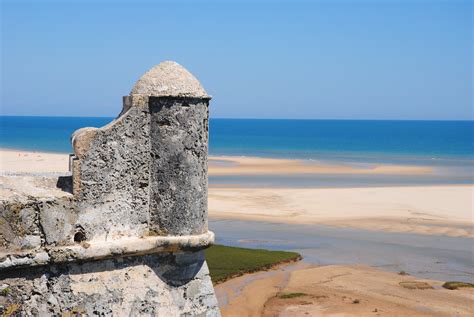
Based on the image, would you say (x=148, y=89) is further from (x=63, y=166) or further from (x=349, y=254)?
(x=63, y=166)

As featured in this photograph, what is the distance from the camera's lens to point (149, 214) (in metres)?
7.00

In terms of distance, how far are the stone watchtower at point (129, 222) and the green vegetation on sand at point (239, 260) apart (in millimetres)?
12157

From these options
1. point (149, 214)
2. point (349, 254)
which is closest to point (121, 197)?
point (149, 214)

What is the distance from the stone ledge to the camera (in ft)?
19.7

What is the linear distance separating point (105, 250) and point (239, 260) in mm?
15042

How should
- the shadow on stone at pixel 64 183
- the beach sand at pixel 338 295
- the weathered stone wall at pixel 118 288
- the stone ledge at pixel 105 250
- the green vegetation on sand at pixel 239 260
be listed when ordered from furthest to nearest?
1. the green vegetation on sand at pixel 239 260
2. the beach sand at pixel 338 295
3. the shadow on stone at pixel 64 183
4. the weathered stone wall at pixel 118 288
5. the stone ledge at pixel 105 250

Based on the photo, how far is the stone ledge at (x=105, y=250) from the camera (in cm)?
602

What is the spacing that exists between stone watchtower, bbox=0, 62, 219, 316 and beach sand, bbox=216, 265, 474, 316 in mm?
10025

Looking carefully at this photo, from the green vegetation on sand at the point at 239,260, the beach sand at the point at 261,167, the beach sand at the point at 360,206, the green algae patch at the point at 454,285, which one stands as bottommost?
the green algae patch at the point at 454,285

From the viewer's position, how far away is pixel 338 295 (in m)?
18.3

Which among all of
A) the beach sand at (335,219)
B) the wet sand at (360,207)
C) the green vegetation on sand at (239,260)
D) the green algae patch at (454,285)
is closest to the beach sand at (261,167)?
the beach sand at (335,219)

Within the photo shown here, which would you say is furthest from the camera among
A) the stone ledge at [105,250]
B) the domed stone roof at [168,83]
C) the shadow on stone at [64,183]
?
the domed stone roof at [168,83]

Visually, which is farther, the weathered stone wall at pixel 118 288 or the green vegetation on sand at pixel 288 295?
the green vegetation on sand at pixel 288 295

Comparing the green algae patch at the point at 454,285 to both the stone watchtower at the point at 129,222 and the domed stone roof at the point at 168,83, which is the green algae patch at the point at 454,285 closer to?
the stone watchtower at the point at 129,222
